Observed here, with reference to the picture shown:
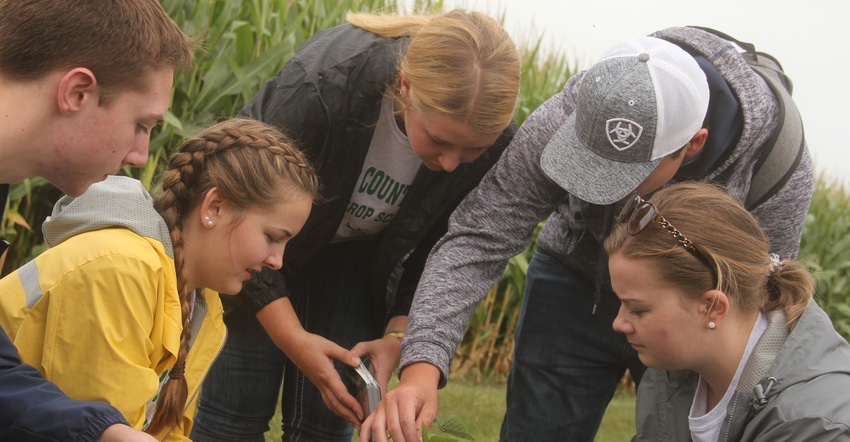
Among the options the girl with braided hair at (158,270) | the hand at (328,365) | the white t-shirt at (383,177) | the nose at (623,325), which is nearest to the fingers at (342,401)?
the hand at (328,365)

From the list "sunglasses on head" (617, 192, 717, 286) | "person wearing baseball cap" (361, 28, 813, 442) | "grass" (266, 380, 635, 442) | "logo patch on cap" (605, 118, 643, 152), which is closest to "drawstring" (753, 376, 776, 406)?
"sunglasses on head" (617, 192, 717, 286)

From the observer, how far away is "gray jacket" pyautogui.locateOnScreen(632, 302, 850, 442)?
2.20m

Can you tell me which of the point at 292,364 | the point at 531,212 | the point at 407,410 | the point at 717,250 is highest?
the point at 717,250

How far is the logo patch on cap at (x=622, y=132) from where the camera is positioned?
244cm

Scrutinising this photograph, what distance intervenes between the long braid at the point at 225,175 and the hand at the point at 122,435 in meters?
0.58

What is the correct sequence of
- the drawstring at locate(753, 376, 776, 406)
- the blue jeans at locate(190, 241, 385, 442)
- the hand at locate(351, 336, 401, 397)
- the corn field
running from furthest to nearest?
the corn field → the blue jeans at locate(190, 241, 385, 442) → the hand at locate(351, 336, 401, 397) → the drawstring at locate(753, 376, 776, 406)

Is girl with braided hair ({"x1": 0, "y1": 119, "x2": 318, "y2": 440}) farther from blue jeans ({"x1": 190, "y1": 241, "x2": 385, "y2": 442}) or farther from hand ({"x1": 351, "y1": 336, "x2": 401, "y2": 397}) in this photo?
hand ({"x1": 351, "y1": 336, "x2": 401, "y2": 397})

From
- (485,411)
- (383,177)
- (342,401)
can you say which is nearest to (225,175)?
(383,177)

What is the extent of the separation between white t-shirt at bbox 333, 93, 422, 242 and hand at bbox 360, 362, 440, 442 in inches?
22.0

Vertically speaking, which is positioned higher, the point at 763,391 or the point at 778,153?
the point at 778,153

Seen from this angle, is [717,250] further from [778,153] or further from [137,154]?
[137,154]

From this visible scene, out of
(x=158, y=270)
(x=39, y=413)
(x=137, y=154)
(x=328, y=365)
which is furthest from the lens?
(x=328, y=365)

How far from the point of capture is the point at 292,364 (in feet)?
10.3

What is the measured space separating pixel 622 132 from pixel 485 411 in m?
3.15
